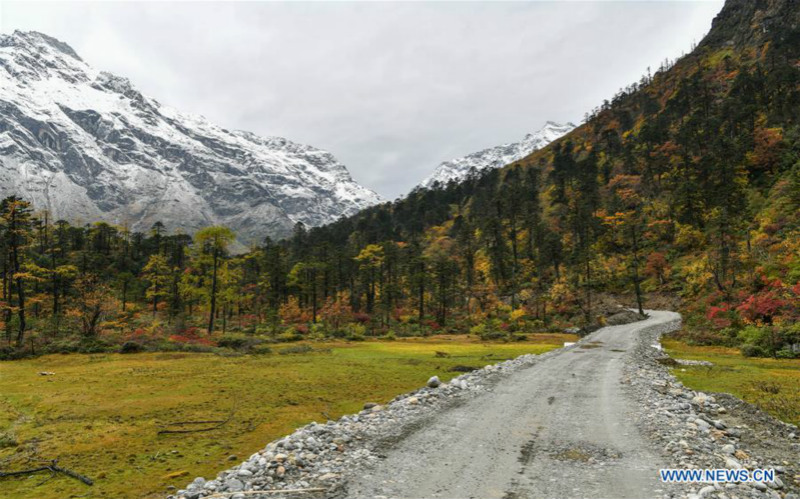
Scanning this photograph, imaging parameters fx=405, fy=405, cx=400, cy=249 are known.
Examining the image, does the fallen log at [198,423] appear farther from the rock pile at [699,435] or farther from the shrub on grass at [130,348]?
the shrub on grass at [130,348]

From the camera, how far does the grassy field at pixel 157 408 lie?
967 cm

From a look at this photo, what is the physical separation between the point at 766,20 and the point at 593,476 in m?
182

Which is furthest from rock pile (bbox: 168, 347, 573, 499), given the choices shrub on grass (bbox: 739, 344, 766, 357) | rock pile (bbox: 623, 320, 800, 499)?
shrub on grass (bbox: 739, 344, 766, 357)

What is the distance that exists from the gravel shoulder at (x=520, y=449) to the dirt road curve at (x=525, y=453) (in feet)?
0.11

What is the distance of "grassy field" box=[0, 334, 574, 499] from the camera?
31.7 feet

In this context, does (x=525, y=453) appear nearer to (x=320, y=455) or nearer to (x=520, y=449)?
(x=520, y=449)

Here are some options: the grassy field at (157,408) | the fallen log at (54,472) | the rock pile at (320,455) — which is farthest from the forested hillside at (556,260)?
the fallen log at (54,472)

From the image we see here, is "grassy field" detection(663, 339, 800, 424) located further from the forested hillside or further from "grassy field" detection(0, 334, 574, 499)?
"grassy field" detection(0, 334, 574, 499)

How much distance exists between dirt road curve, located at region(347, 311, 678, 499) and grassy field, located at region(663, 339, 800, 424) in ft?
14.7

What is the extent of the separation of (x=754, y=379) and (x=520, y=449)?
16.1 m

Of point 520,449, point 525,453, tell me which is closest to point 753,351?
point 520,449

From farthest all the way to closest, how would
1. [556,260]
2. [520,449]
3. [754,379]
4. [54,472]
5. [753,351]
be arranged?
[556,260]
[753,351]
[754,379]
[520,449]
[54,472]

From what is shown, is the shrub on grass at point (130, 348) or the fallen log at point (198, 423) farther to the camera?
the shrub on grass at point (130, 348)

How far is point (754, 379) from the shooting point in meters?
19.3
